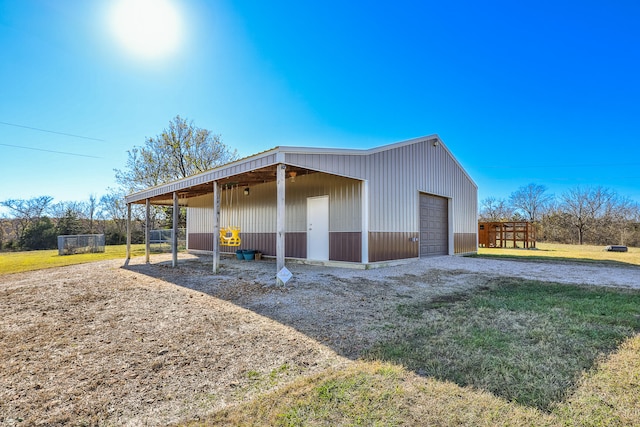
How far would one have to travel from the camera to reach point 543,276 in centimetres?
668

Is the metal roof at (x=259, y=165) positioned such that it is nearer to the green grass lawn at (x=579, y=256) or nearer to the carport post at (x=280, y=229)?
the carport post at (x=280, y=229)

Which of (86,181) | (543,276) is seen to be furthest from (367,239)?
(86,181)

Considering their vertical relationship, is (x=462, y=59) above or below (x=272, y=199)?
above

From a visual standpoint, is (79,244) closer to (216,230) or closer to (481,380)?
(216,230)

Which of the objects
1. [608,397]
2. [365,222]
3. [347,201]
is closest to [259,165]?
[347,201]

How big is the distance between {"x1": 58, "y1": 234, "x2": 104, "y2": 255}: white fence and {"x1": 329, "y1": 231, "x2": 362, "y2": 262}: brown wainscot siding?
14.2 metres

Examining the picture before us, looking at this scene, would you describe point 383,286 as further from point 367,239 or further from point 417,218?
point 417,218

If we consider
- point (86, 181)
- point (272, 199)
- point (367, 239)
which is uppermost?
point (86, 181)

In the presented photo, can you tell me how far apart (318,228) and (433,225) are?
4.41 metres

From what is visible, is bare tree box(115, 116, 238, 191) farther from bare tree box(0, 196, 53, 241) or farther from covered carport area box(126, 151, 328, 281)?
bare tree box(0, 196, 53, 241)

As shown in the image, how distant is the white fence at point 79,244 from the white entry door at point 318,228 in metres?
13.3

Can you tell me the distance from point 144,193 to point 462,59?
1292 cm

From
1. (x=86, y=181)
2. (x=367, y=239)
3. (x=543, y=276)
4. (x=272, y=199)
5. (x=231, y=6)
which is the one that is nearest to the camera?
(x=543, y=276)

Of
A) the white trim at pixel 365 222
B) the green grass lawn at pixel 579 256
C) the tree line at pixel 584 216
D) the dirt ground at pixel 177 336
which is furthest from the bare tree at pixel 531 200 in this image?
the white trim at pixel 365 222
